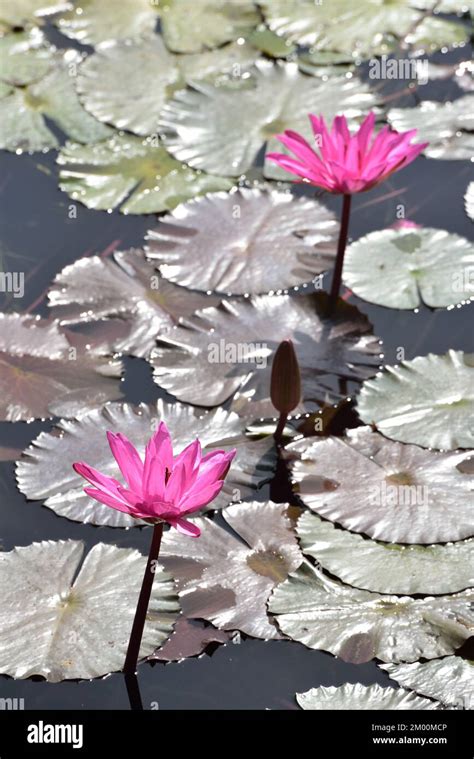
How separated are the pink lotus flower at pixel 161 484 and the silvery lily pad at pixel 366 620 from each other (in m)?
0.48

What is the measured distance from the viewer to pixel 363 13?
16.5ft

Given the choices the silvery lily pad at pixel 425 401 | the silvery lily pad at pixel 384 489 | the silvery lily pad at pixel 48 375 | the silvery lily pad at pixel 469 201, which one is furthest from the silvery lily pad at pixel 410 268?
the silvery lily pad at pixel 48 375

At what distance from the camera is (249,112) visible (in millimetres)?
4539

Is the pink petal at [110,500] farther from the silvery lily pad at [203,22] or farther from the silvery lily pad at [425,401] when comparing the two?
the silvery lily pad at [203,22]

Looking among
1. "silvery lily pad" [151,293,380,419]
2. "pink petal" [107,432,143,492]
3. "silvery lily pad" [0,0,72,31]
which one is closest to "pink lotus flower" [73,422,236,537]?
"pink petal" [107,432,143,492]

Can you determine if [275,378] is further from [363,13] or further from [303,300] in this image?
[363,13]

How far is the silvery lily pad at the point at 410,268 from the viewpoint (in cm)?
367

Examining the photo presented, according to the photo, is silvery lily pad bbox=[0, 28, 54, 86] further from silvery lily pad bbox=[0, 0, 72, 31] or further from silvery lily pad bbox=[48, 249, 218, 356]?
silvery lily pad bbox=[48, 249, 218, 356]

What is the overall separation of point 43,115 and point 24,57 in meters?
0.51

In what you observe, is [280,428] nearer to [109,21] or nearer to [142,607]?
[142,607]

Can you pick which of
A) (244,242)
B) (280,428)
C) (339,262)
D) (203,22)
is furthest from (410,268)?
(203,22)

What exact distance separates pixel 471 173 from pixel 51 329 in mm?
1787
